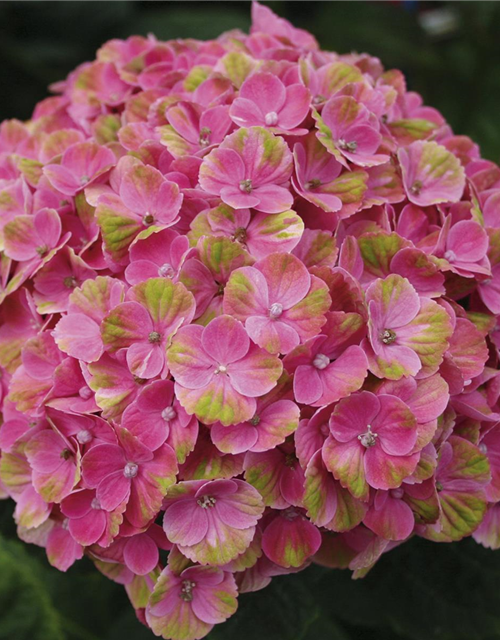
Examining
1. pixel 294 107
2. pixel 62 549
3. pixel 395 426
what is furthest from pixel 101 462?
pixel 294 107

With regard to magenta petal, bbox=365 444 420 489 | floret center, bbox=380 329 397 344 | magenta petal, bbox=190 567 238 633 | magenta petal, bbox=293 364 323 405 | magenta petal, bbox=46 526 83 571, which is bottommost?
magenta petal, bbox=46 526 83 571

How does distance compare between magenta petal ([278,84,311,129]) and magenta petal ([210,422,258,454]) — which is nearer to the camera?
magenta petal ([210,422,258,454])

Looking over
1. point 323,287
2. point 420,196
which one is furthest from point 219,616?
point 420,196

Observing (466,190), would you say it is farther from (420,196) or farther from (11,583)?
(11,583)

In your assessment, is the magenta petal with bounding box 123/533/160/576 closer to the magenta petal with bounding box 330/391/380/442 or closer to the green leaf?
the magenta petal with bounding box 330/391/380/442

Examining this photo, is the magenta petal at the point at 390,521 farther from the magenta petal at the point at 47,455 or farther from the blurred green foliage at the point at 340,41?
the blurred green foliage at the point at 340,41

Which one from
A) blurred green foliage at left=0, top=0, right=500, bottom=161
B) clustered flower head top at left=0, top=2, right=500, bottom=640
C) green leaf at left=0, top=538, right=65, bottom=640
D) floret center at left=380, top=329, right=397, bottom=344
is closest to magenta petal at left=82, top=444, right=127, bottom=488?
clustered flower head top at left=0, top=2, right=500, bottom=640
